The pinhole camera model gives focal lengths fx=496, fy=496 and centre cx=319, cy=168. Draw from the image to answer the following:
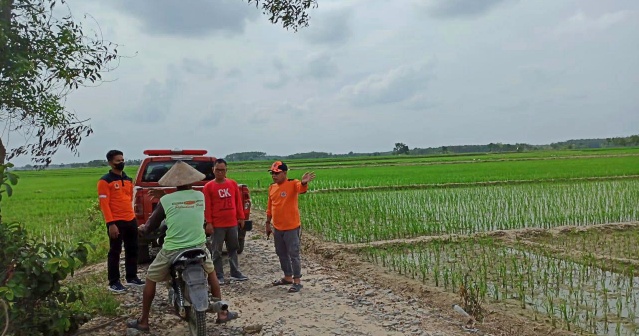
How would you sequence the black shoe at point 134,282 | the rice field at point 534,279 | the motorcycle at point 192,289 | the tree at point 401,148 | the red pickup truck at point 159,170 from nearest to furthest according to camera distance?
1. the motorcycle at point 192,289
2. the rice field at point 534,279
3. the black shoe at point 134,282
4. the red pickup truck at point 159,170
5. the tree at point 401,148

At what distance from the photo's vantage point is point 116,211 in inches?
247

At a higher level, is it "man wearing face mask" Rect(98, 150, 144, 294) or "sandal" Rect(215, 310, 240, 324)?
"man wearing face mask" Rect(98, 150, 144, 294)

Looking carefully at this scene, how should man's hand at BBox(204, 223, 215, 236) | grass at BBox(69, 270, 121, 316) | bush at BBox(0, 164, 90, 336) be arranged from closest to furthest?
bush at BBox(0, 164, 90, 336) < grass at BBox(69, 270, 121, 316) < man's hand at BBox(204, 223, 215, 236)

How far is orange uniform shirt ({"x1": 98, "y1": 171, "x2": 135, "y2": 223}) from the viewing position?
613 centimetres

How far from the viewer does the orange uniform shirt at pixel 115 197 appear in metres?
6.13

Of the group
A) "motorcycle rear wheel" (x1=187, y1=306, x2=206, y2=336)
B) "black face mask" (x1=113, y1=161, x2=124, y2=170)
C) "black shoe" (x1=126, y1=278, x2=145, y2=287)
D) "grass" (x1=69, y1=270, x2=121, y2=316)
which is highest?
"black face mask" (x1=113, y1=161, x2=124, y2=170)

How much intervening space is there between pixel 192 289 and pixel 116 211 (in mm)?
2461

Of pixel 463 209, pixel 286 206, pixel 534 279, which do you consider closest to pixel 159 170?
pixel 286 206

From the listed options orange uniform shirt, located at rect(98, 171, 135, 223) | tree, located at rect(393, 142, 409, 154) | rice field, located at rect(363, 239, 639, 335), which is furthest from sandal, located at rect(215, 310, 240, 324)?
tree, located at rect(393, 142, 409, 154)

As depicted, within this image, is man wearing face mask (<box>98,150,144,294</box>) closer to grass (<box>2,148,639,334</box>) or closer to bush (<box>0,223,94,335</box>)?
grass (<box>2,148,639,334</box>)

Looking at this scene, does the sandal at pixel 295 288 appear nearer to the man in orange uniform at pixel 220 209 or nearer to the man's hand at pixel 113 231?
the man in orange uniform at pixel 220 209

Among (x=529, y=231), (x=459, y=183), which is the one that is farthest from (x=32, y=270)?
(x=459, y=183)

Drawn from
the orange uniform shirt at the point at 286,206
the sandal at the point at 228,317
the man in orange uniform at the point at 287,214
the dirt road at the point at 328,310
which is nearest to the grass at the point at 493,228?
the dirt road at the point at 328,310

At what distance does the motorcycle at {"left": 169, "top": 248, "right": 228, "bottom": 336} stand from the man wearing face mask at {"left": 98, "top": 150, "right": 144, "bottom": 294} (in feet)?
6.15
